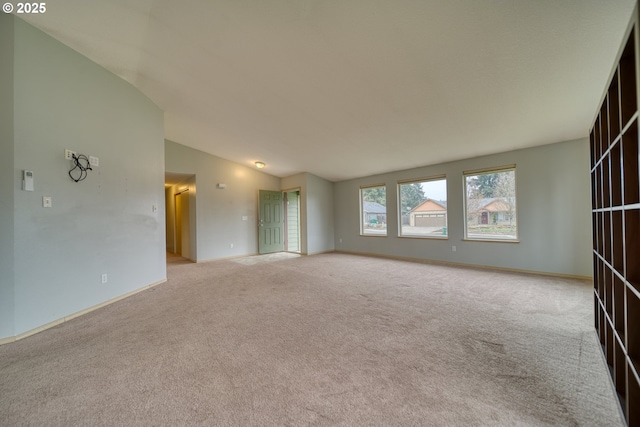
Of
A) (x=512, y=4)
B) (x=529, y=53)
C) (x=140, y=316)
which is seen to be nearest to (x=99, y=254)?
(x=140, y=316)

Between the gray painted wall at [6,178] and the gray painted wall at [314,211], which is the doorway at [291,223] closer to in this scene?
the gray painted wall at [314,211]

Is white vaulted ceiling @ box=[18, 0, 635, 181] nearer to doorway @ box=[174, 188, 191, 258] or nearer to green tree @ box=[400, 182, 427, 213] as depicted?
green tree @ box=[400, 182, 427, 213]

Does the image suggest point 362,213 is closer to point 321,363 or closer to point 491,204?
point 491,204

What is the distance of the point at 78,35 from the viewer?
269cm

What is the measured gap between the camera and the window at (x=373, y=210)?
666 cm

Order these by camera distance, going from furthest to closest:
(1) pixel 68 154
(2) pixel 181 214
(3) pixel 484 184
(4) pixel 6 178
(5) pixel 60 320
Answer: (2) pixel 181 214 < (3) pixel 484 184 < (1) pixel 68 154 < (5) pixel 60 320 < (4) pixel 6 178

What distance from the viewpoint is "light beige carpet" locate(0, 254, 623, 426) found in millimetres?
1337

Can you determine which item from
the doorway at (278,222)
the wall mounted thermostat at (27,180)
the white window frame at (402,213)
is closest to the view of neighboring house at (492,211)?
the white window frame at (402,213)

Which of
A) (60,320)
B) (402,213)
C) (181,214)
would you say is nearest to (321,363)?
(60,320)

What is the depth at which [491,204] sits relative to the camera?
15.8 ft

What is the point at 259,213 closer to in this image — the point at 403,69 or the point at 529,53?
the point at 403,69

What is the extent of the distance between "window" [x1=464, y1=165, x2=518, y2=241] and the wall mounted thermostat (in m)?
6.53

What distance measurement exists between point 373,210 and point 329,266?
244 cm

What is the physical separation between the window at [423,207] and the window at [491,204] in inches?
19.7
